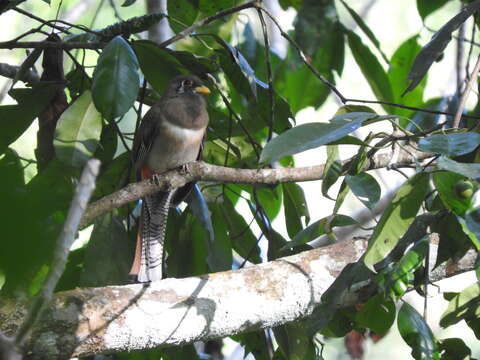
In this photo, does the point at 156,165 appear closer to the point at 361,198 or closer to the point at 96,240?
the point at 96,240

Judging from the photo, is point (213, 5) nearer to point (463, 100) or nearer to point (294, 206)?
point (294, 206)

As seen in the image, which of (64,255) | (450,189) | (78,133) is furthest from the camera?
(78,133)

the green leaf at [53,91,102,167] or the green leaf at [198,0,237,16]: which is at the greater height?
the green leaf at [198,0,237,16]

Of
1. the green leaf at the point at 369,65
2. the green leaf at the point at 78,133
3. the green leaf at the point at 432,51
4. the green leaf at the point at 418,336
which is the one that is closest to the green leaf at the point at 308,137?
the green leaf at the point at 432,51

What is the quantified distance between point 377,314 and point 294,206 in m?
1.17

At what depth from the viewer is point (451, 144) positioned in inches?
66.9

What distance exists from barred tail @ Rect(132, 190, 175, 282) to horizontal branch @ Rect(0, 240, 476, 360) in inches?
27.9

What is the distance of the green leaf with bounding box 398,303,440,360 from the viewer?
1.87 metres

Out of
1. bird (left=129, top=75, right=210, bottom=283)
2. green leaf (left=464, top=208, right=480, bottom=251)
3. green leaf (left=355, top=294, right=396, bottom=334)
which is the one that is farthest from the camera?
bird (left=129, top=75, right=210, bottom=283)

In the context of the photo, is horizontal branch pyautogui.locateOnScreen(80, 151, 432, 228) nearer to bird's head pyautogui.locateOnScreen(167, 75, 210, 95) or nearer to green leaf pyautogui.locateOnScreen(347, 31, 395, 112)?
green leaf pyautogui.locateOnScreen(347, 31, 395, 112)

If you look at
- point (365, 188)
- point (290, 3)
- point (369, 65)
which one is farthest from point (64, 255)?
point (369, 65)

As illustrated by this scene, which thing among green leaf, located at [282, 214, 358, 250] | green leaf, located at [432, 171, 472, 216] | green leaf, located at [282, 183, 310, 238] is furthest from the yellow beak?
green leaf, located at [432, 171, 472, 216]

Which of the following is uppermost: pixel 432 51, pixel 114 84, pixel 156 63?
pixel 156 63

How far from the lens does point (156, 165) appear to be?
13.1 feet
